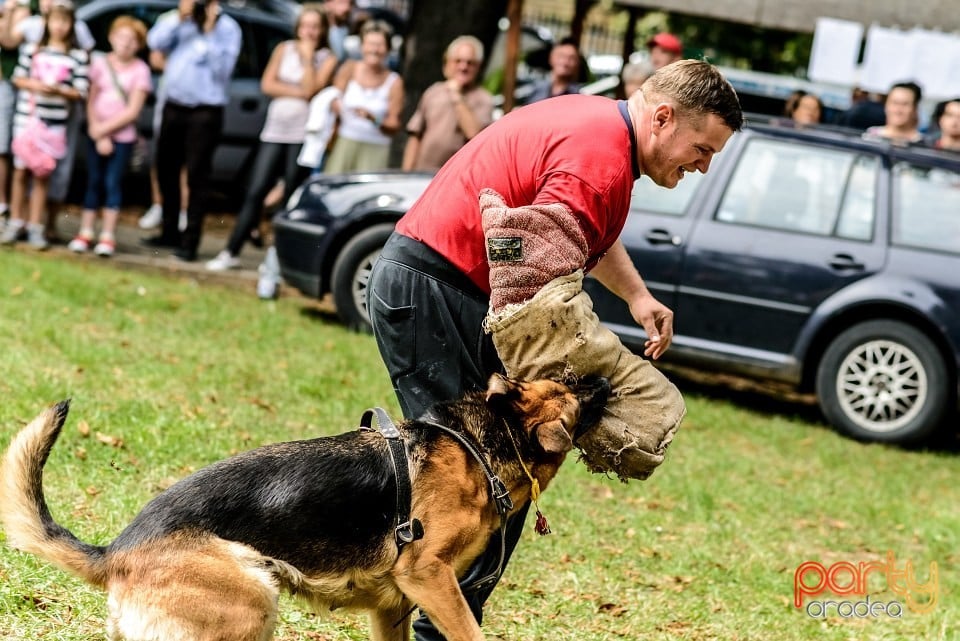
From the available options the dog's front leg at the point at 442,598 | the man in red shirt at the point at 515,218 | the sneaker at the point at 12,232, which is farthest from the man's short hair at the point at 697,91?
the sneaker at the point at 12,232

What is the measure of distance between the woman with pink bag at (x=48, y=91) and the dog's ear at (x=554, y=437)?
26.1ft

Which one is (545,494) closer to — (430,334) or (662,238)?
(430,334)

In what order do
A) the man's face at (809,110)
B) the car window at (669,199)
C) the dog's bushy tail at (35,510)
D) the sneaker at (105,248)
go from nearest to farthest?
1. the dog's bushy tail at (35,510)
2. the car window at (669,199)
3. the sneaker at (105,248)
4. the man's face at (809,110)

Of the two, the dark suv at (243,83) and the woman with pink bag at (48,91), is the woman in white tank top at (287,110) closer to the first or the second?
the woman with pink bag at (48,91)

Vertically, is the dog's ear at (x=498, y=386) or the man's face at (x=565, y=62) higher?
the man's face at (x=565, y=62)

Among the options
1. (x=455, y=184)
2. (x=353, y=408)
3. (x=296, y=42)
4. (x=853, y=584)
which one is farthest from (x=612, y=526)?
(x=296, y=42)

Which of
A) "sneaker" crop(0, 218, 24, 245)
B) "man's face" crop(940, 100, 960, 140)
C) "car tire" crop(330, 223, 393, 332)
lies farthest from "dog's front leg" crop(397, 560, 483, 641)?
"sneaker" crop(0, 218, 24, 245)

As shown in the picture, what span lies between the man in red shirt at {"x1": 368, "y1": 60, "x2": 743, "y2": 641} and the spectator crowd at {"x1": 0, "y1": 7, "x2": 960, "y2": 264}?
21.1 ft

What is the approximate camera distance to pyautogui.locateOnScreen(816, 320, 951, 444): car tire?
8.40 meters

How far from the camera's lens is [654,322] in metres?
4.15

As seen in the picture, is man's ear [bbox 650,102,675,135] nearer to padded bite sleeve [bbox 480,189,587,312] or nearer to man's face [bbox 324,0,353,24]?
padded bite sleeve [bbox 480,189,587,312]

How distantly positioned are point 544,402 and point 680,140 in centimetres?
86

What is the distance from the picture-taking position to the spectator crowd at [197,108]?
10.3m

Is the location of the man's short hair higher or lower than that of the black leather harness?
higher
